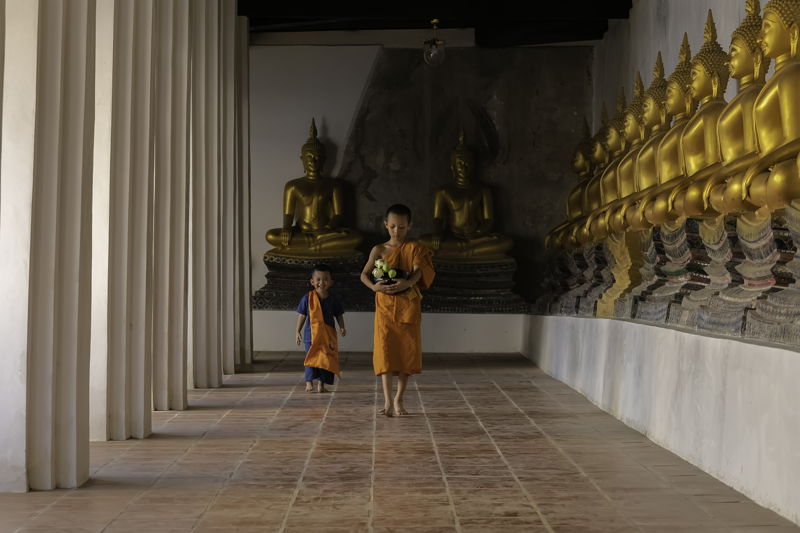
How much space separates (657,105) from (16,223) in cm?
484

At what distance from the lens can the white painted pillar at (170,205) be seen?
6.25 meters

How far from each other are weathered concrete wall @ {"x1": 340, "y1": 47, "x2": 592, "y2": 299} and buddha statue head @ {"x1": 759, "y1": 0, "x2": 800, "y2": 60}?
297 inches

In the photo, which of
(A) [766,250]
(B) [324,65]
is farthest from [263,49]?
(A) [766,250]

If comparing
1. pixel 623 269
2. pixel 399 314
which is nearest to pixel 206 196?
pixel 399 314

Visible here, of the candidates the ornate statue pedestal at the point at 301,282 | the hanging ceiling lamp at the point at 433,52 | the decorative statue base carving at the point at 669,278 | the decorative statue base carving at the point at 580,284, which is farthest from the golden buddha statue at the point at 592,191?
the ornate statue pedestal at the point at 301,282

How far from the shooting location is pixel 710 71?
6129 mm

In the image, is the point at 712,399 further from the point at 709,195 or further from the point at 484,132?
the point at 484,132

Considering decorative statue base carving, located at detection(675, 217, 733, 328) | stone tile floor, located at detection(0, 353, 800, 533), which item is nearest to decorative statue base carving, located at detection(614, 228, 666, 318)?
stone tile floor, located at detection(0, 353, 800, 533)

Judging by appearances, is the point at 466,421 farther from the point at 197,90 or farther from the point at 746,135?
the point at 197,90

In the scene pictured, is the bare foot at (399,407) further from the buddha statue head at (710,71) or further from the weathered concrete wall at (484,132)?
the weathered concrete wall at (484,132)

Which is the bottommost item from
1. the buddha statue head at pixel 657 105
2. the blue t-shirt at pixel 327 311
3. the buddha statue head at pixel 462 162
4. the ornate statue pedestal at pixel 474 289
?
the blue t-shirt at pixel 327 311

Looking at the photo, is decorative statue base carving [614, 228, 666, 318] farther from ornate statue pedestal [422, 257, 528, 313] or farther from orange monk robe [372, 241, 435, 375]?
ornate statue pedestal [422, 257, 528, 313]

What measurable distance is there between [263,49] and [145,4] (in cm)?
710

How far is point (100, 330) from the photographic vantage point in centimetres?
511
